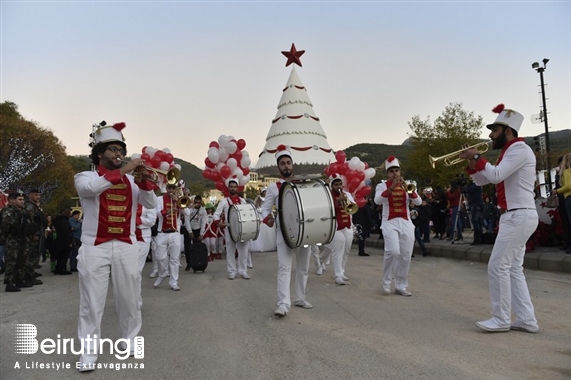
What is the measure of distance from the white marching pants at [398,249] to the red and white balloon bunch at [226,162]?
678 cm

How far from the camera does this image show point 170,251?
9.00 metres

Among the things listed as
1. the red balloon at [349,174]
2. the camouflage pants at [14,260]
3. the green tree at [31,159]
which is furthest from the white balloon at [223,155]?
the green tree at [31,159]

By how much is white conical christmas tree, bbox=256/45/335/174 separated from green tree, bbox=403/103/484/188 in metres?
18.5

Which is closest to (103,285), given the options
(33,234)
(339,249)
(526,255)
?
(339,249)

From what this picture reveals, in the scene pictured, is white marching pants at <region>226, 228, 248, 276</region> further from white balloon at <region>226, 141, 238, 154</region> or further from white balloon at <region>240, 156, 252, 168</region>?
white balloon at <region>226, 141, 238, 154</region>

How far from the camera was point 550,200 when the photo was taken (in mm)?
10031

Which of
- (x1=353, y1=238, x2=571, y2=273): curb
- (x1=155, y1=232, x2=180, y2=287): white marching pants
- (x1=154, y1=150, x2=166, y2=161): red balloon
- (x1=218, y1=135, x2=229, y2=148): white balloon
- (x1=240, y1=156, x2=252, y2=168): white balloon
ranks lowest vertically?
(x1=353, y1=238, x2=571, y2=273): curb

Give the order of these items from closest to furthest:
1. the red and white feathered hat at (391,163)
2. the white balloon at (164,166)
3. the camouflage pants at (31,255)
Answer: the red and white feathered hat at (391,163) < the camouflage pants at (31,255) < the white balloon at (164,166)

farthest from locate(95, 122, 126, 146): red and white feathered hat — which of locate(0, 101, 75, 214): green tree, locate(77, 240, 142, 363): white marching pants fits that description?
locate(0, 101, 75, 214): green tree

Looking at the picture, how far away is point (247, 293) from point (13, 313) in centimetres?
366

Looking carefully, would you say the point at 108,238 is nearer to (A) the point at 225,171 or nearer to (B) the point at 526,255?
(B) the point at 526,255

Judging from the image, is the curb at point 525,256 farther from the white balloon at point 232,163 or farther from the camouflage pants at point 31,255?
the camouflage pants at point 31,255

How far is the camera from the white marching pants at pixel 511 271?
5.03 metres

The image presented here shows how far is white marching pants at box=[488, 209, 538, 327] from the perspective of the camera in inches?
198
